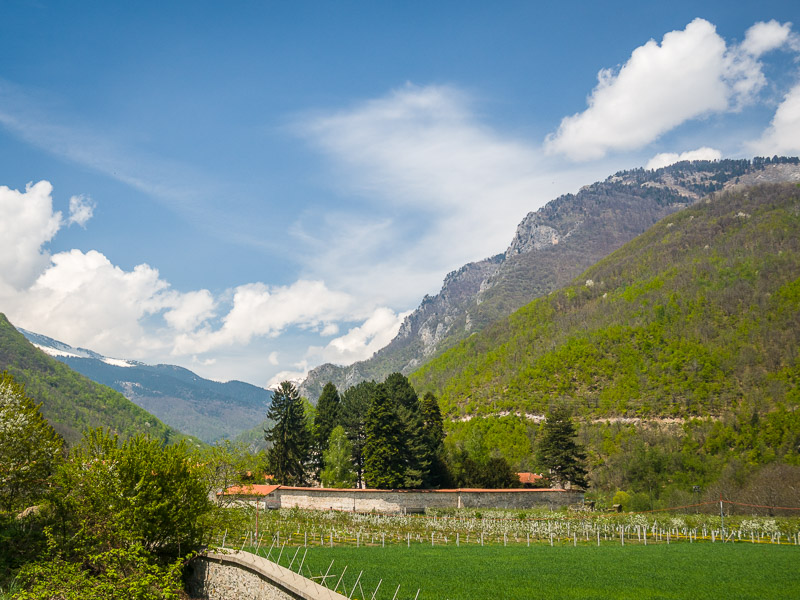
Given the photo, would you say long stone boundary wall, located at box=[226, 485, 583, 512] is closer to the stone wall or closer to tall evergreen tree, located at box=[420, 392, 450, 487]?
the stone wall

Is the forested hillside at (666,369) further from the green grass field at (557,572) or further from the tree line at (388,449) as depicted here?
the green grass field at (557,572)

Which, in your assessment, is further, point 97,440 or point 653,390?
point 653,390

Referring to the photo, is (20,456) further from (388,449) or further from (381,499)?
(388,449)

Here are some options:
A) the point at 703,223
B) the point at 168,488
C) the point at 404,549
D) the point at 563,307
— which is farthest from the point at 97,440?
the point at 703,223

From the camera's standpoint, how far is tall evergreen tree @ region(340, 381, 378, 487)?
7188 centimetres

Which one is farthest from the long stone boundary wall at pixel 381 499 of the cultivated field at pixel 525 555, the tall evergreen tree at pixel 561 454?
the tall evergreen tree at pixel 561 454

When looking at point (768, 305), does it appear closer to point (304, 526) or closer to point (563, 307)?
point (563, 307)

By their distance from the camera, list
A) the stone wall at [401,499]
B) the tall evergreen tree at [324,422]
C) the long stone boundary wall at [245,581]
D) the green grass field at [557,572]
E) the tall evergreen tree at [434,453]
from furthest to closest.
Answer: the tall evergreen tree at [324,422] < the tall evergreen tree at [434,453] < the stone wall at [401,499] < the green grass field at [557,572] < the long stone boundary wall at [245,581]

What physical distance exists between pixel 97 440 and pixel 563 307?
516 feet

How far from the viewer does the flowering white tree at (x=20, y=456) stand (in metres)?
27.5

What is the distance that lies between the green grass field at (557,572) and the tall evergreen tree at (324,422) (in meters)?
39.2

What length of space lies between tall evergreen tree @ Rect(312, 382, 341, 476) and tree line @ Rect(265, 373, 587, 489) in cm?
9

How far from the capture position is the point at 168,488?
2378 centimetres

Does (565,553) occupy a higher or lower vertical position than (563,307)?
lower
